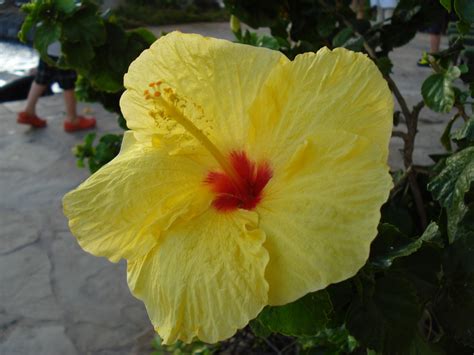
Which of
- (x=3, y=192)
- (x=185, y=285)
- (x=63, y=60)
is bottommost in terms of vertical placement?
(x=3, y=192)

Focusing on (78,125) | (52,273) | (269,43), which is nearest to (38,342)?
(52,273)

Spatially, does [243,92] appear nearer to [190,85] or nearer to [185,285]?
[190,85]

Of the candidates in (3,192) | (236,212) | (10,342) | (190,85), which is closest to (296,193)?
(236,212)

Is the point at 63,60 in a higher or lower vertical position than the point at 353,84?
lower

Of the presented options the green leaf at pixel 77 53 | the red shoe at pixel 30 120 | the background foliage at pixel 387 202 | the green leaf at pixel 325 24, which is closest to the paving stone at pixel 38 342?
the background foliage at pixel 387 202

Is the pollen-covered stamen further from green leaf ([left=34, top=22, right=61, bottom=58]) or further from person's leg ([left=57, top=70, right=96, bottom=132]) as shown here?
person's leg ([left=57, top=70, right=96, bottom=132])

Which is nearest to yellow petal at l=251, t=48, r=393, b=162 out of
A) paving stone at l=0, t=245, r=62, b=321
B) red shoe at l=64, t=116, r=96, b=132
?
paving stone at l=0, t=245, r=62, b=321
